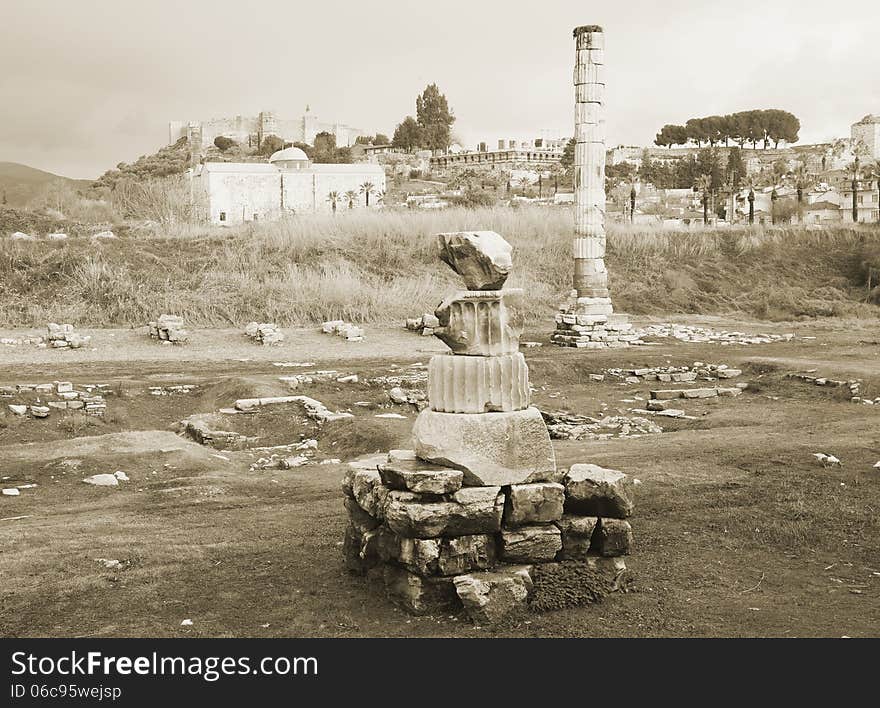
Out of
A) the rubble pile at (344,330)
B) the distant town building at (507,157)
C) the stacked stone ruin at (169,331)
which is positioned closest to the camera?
the stacked stone ruin at (169,331)

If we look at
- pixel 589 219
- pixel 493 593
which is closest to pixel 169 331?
pixel 589 219

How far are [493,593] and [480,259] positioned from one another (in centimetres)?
223

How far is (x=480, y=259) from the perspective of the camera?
691 centimetres

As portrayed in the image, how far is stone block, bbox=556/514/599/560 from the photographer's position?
6.72m

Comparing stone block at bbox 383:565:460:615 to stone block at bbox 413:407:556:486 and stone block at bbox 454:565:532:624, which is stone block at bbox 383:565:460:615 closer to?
stone block at bbox 454:565:532:624

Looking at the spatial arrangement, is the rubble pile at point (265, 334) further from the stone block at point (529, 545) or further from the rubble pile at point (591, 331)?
the stone block at point (529, 545)

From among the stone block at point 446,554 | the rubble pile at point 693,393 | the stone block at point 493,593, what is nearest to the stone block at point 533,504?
the stone block at point 446,554

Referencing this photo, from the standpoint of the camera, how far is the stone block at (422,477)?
6.46m

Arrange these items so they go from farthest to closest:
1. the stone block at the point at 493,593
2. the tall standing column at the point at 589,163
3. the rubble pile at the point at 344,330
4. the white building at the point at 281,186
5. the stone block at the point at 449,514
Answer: the white building at the point at 281,186 < the tall standing column at the point at 589,163 < the rubble pile at the point at 344,330 < the stone block at the point at 449,514 < the stone block at the point at 493,593

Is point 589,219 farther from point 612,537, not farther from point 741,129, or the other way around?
point 741,129

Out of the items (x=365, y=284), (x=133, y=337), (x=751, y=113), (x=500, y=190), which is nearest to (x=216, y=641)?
(x=133, y=337)

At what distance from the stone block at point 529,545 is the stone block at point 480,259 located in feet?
5.61

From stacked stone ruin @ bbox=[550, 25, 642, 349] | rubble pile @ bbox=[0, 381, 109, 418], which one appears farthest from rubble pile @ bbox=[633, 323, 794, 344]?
rubble pile @ bbox=[0, 381, 109, 418]

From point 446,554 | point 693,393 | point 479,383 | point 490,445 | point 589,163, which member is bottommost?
point 693,393
